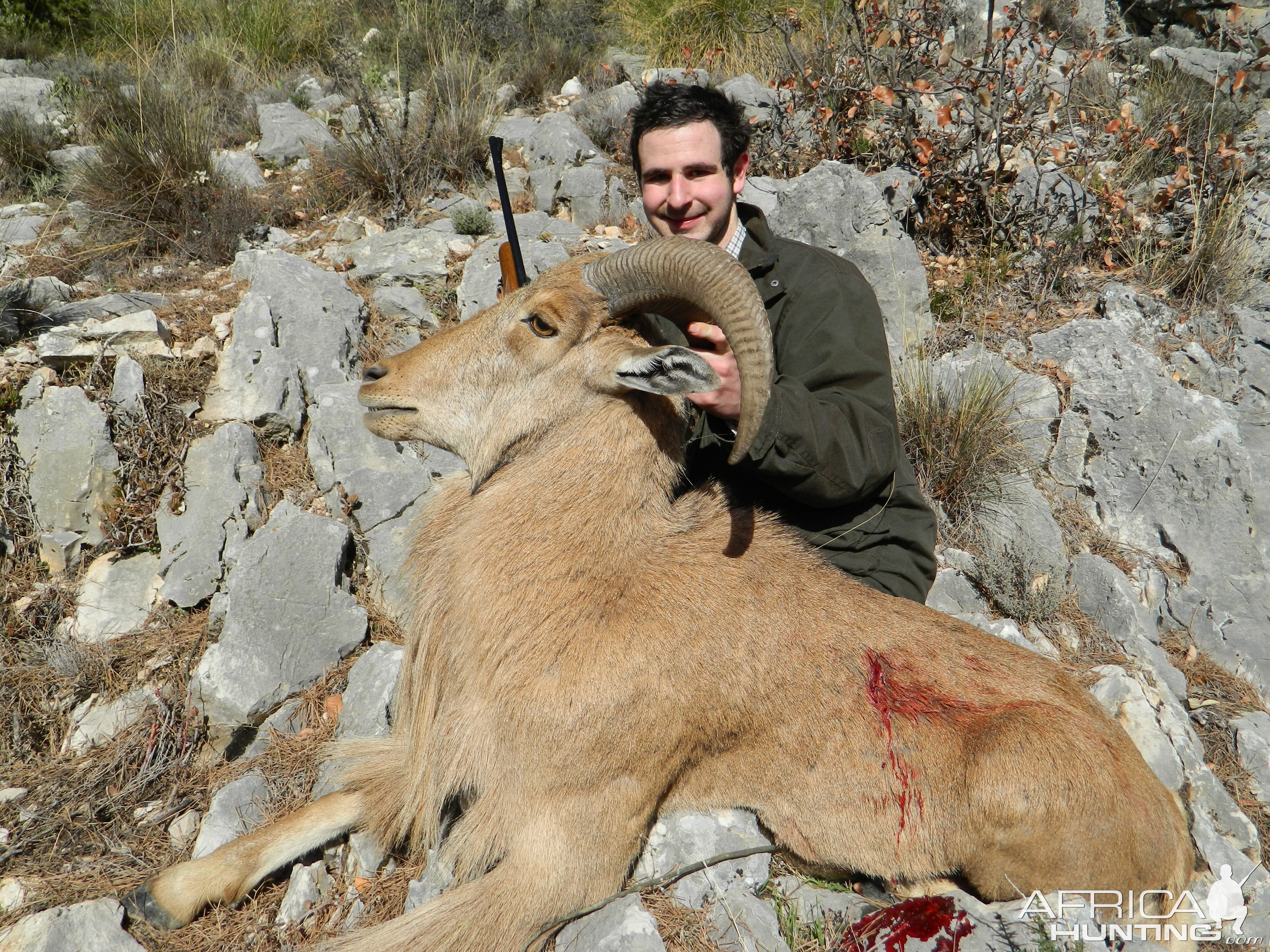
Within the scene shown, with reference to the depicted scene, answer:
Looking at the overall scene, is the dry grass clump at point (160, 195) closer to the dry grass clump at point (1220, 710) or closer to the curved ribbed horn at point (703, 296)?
the curved ribbed horn at point (703, 296)

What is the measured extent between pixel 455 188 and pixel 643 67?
19.1ft

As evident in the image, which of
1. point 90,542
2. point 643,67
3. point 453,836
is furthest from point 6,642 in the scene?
point 643,67

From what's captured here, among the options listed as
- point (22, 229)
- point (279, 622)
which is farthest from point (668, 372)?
point (22, 229)

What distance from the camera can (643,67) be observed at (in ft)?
43.0

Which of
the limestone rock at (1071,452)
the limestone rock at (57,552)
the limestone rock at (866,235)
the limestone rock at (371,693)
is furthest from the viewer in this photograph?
the limestone rock at (866,235)

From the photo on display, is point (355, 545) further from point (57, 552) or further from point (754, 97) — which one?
point (754, 97)

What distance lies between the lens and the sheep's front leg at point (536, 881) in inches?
121

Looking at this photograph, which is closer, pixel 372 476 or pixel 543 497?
pixel 543 497

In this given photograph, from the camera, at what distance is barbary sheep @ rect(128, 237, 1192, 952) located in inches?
121

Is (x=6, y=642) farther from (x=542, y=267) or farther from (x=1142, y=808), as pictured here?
(x=1142, y=808)

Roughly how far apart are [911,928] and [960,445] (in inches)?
148

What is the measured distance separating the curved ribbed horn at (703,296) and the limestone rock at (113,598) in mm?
3468

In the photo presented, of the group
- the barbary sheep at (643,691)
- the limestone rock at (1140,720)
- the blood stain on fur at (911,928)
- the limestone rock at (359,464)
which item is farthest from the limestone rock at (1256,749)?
the limestone rock at (359,464)

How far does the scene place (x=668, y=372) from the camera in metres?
3.05
